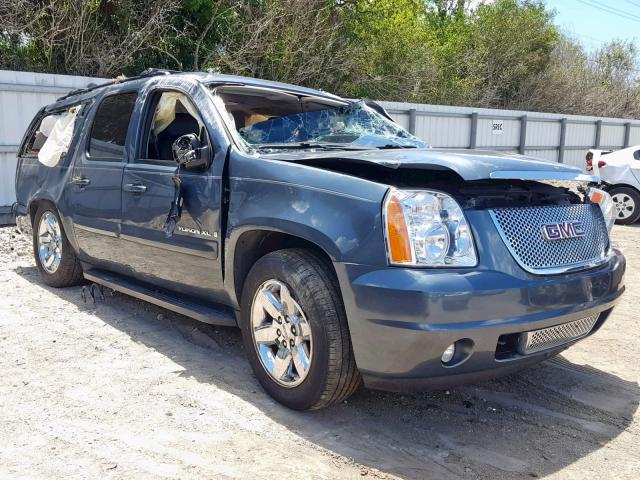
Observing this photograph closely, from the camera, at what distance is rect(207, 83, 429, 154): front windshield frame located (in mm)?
3855

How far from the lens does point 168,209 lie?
405cm

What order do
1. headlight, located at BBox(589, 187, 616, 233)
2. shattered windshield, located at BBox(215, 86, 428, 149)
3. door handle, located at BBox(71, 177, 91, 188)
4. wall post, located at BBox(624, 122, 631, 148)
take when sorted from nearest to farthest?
headlight, located at BBox(589, 187, 616, 233)
shattered windshield, located at BBox(215, 86, 428, 149)
door handle, located at BBox(71, 177, 91, 188)
wall post, located at BBox(624, 122, 631, 148)

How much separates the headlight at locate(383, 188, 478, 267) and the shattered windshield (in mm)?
1269

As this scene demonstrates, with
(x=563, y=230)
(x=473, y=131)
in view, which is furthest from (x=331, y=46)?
(x=563, y=230)

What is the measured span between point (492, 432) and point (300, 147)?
6.71 ft

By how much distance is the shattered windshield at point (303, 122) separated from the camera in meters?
Answer: 4.08

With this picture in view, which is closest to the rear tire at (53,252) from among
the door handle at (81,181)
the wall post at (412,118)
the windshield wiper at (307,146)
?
the door handle at (81,181)

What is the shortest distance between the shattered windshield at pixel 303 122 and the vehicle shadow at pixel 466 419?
1518 mm

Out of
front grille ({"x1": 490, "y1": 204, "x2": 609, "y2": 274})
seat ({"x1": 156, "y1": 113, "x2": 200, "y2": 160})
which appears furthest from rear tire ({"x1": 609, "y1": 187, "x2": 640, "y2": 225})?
seat ({"x1": 156, "y1": 113, "x2": 200, "y2": 160})

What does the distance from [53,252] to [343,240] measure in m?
3.88

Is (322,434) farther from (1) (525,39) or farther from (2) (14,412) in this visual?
(1) (525,39)

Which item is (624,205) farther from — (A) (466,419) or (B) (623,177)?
(A) (466,419)

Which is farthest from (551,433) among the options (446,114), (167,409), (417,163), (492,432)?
(446,114)

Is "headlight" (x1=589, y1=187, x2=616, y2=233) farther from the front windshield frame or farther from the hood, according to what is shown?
the front windshield frame
